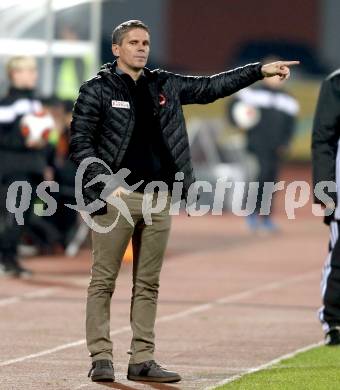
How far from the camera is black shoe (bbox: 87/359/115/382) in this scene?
9.21 metres

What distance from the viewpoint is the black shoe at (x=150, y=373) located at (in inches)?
364

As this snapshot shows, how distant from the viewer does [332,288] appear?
10.9 m

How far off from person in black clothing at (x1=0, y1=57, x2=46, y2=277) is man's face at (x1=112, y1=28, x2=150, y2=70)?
6.40 metres

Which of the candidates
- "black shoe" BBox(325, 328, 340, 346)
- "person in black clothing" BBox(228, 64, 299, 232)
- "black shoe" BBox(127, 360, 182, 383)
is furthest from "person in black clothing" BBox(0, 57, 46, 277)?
"person in black clothing" BBox(228, 64, 299, 232)

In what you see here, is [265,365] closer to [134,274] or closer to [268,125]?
[134,274]

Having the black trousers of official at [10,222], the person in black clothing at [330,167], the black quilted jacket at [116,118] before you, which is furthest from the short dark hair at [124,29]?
the black trousers of official at [10,222]

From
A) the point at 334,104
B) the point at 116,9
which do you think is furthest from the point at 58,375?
the point at 116,9

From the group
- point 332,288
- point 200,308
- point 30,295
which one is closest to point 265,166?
point 30,295

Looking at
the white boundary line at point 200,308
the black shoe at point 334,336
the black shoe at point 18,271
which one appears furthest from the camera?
the black shoe at point 18,271

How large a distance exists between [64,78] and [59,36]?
1.71 feet

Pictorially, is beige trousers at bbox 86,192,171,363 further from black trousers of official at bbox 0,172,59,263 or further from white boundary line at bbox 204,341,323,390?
black trousers of official at bbox 0,172,59,263

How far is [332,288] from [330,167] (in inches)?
34.3

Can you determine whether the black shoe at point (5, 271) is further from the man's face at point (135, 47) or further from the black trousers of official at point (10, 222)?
the man's face at point (135, 47)

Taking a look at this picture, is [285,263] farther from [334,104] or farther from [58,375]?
[58,375]
